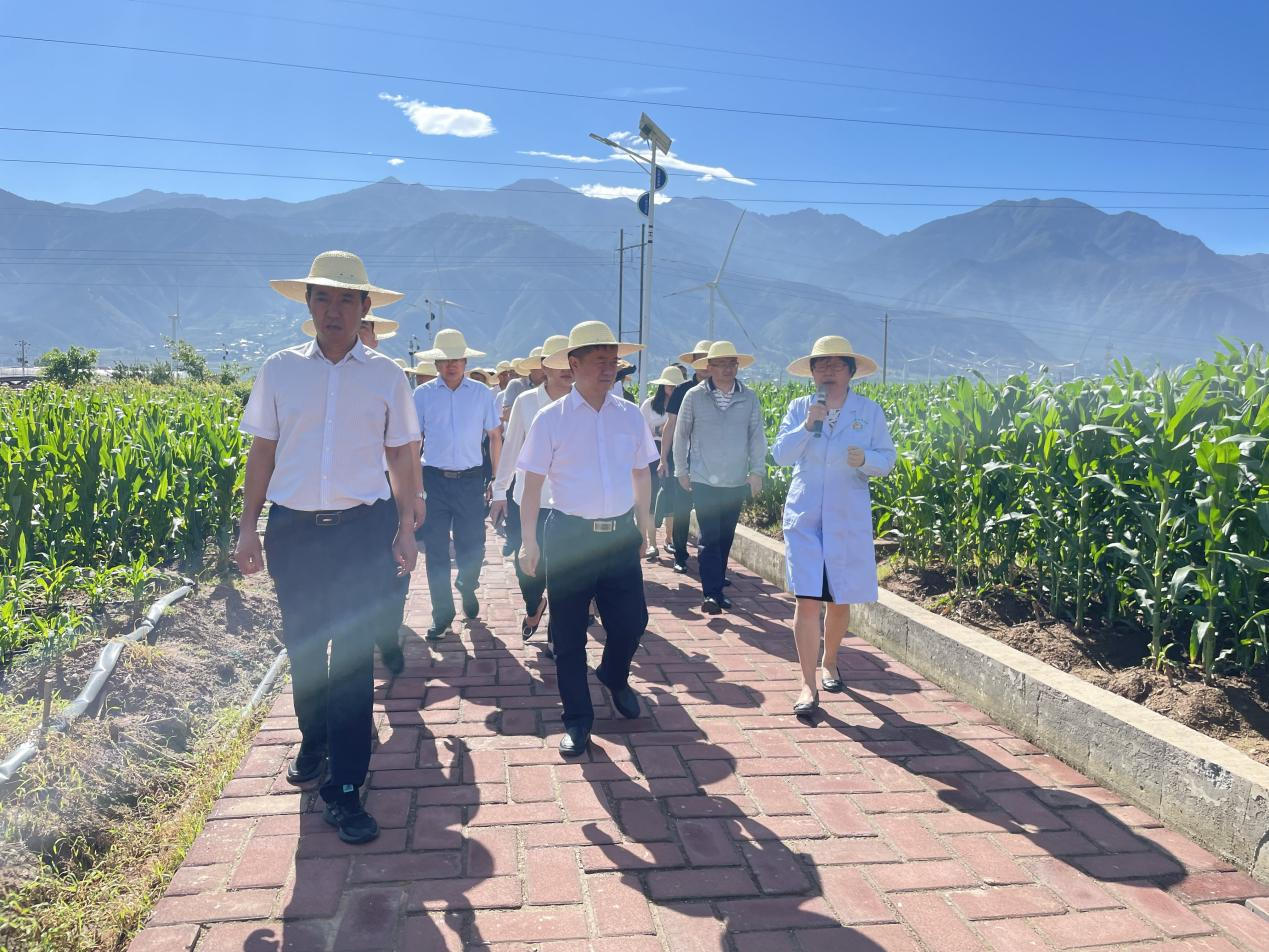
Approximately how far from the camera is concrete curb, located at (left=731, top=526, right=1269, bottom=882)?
323 cm

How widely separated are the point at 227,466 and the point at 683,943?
587cm

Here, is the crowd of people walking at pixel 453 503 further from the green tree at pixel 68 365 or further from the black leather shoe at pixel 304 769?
→ the green tree at pixel 68 365

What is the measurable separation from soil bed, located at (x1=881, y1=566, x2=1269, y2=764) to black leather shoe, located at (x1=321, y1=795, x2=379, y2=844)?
340 cm

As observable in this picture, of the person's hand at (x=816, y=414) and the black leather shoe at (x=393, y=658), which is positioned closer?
the person's hand at (x=816, y=414)

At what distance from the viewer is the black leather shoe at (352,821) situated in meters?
3.25

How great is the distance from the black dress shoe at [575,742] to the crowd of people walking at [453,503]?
0.4 inches

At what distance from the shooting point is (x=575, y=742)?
4.15 meters

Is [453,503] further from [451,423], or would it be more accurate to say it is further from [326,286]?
[326,286]

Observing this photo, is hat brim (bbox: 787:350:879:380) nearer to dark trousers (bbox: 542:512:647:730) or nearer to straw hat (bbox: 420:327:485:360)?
dark trousers (bbox: 542:512:647:730)

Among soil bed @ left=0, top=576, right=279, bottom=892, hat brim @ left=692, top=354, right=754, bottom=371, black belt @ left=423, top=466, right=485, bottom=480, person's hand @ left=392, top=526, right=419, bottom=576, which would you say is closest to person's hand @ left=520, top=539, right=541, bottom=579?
person's hand @ left=392, top=526, right=419, bottom=576

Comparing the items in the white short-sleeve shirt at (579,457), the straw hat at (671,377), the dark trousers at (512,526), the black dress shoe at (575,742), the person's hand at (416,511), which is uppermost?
the straw hat at (671,377)

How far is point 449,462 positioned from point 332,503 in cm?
274

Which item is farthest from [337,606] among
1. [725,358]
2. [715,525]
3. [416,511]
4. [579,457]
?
[725,358]

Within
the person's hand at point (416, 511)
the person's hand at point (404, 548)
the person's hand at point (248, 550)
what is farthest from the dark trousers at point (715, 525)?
the person's hand at point (248, 550)
